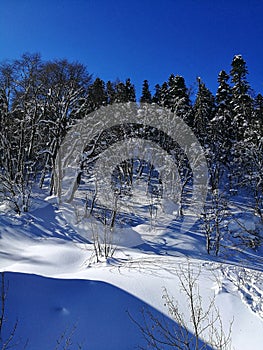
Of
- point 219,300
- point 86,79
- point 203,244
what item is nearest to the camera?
point 219,300

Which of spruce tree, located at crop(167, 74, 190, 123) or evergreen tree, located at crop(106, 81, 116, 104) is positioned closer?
spruce tree, located at crop(167, 74, 190, 123)

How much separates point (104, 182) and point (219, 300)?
12.1 metres

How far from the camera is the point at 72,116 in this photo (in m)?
16.2

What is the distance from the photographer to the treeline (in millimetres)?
13898

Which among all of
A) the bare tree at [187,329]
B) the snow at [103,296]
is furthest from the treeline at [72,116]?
the bare tree at [187,329]

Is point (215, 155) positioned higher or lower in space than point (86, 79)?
lower

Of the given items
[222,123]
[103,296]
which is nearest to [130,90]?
[222,123]

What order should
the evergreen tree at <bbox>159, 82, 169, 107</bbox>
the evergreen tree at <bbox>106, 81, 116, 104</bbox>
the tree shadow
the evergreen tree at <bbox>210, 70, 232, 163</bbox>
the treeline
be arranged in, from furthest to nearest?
the evergreen tree at <bbox>106, 81, 116, 104</bbox> < the evergreen tree at <bbox>159, 82, 169, 107</bbox> < the evergreen tree at <bbox>210, 70, 232, 163</bbox> < the treeline < the tree shadow

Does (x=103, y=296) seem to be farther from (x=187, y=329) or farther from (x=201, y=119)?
(x=201, y=119)

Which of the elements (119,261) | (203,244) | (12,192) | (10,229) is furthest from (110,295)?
(12,192)

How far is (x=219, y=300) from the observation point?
446 cm

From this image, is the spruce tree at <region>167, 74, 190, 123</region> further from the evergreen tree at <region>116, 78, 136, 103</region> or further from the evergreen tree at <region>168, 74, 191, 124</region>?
the evergreen tree at <region>116, 78, 136, 103</region>

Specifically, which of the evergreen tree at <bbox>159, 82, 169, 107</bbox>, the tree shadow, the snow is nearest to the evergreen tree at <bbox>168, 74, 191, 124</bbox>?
the evergreen tree at <bbox>159, 82, 169, 107</bbox>

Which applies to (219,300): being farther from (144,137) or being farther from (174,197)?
(144,137)
